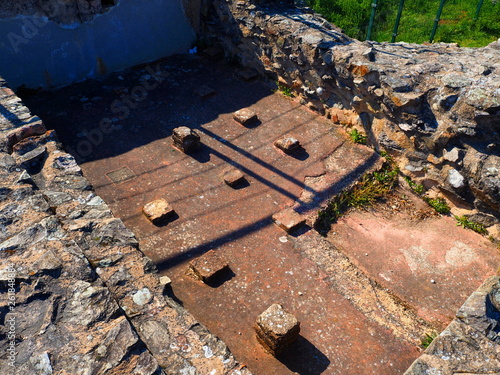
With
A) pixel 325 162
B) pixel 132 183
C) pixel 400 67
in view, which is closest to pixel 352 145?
pixel 325 162

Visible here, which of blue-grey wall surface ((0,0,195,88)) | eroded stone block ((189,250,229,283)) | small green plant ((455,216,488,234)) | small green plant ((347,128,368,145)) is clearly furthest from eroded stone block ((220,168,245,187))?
blue-grey wall surface ((0,0,195,88))

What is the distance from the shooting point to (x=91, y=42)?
6.48 metres

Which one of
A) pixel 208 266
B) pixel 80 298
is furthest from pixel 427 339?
pixel 80 298

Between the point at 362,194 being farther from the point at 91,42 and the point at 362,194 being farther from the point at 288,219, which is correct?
the point at 91,42

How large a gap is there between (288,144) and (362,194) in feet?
3.64

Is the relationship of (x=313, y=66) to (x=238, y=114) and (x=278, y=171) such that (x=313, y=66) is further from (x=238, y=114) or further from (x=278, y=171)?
(x=278, y=171)

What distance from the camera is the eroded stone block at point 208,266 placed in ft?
12.8

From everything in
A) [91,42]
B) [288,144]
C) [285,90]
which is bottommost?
[288,144]

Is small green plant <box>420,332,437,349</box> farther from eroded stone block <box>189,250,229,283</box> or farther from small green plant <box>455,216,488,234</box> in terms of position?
eroded stone block <box>189,250,229,283</box>

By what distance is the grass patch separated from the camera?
4.73 metres

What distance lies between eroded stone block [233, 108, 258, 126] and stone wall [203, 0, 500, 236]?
0.88 m

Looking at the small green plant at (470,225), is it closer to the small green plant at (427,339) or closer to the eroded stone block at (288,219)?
the small green plant at (427,339)

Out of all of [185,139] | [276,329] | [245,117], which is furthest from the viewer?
[245,117]

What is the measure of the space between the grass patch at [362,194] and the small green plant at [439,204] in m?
0.45
